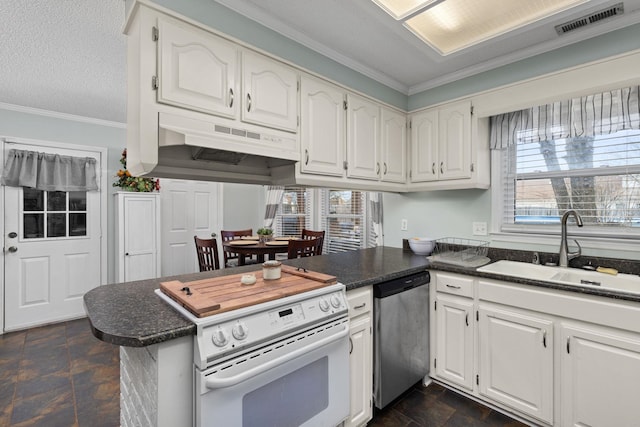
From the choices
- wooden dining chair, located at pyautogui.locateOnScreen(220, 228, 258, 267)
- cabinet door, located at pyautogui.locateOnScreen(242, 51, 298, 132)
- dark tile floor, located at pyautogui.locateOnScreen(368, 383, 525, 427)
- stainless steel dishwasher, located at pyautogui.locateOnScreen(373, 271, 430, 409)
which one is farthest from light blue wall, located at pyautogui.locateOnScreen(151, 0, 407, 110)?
wooden dining chair, located at pyautogui.locateOnScreen(220, 228, 258, 267)

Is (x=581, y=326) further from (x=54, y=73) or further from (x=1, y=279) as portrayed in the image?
(x=1, y=279)

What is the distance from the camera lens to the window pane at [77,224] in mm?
3686

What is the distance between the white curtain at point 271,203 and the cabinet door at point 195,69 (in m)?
3.28

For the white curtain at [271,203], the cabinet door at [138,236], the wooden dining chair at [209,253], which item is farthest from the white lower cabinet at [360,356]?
the white curtain at [271,203]

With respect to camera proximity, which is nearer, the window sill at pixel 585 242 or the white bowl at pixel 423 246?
the window sill at pixel 585 242

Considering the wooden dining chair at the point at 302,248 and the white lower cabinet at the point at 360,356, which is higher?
the wooden dining chair at the point at 302,248

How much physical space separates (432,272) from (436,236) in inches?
27.6

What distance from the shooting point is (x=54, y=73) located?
8.55ft

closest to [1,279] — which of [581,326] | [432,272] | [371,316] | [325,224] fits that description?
[325,224]

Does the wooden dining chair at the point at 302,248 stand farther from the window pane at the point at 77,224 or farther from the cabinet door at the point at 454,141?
the window pane at the point at 77,224

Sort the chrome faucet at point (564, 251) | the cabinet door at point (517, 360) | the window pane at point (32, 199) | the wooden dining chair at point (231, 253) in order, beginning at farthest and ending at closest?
the wooden dining chair at point (231, 253)
the window pane at point (32, 199)
the chrome faucet at point (564, 251)
the cabinet door at point (517, 360)

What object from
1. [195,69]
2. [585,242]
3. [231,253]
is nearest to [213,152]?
[195,69]

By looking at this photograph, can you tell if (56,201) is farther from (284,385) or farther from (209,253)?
(284,385)

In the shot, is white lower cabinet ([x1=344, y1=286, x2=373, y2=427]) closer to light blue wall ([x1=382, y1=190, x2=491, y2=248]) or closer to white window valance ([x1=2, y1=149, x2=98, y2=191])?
light blue wall ([x1=382, y1=190, x2=491, y2=248])
